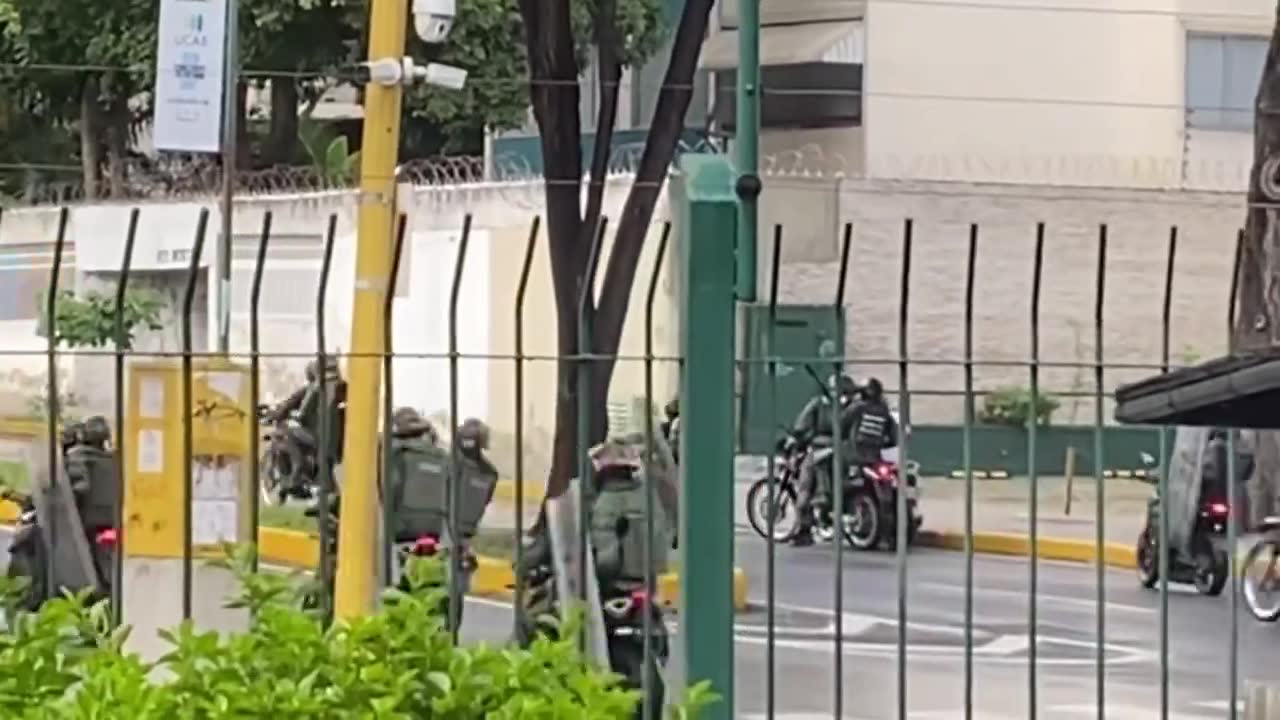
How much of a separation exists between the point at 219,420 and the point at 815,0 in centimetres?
1634

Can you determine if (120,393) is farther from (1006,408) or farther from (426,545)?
(1006,408)

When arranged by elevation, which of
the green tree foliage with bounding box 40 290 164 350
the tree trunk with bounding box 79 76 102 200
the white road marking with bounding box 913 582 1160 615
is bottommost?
the white road marking with bounding box 913 582 1160 615

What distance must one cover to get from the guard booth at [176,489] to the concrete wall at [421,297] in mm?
3097

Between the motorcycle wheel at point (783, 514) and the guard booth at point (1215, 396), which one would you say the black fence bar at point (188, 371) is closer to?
the guard booth at point (1215, 396)

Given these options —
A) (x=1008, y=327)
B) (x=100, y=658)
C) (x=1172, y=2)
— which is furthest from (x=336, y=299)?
(x=1172, y=2)

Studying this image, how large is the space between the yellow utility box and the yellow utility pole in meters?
1.02

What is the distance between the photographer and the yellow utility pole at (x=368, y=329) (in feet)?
23.6

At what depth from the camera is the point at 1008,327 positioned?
1686 cm

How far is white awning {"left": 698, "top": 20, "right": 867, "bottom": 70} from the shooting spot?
21094 millimetres

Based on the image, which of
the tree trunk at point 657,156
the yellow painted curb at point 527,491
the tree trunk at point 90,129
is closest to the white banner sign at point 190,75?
the tree trunk at point 657,156

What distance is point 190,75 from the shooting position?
9.33 m

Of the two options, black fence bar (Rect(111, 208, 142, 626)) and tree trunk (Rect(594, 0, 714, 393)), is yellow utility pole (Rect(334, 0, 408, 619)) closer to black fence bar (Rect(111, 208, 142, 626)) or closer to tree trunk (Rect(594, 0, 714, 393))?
tree trunk (Rect(594, 0, 714, 393))

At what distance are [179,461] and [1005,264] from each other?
13692 mm

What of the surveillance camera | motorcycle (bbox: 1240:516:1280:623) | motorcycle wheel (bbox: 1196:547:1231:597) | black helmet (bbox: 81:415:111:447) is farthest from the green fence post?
motorcycle wheel (bbox: 1196:547:1231:597)
